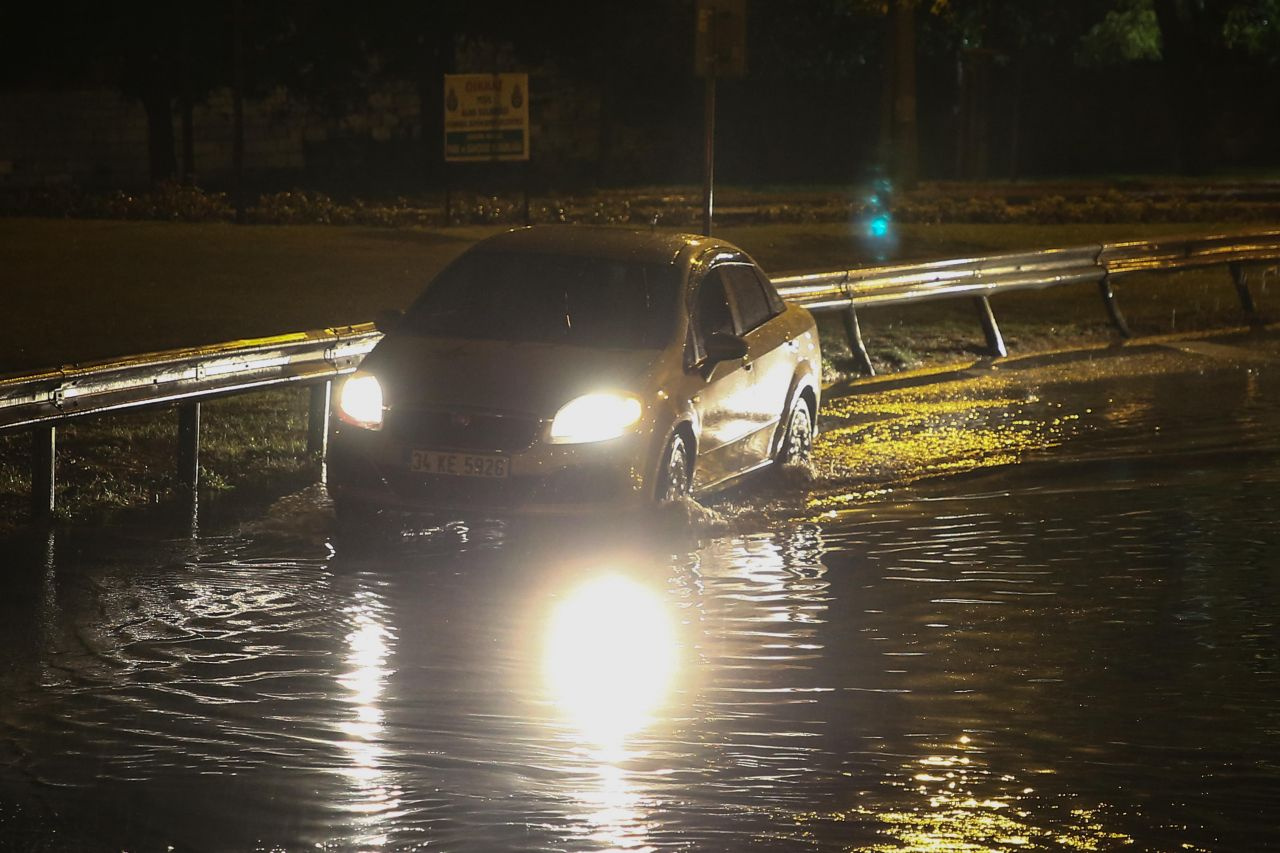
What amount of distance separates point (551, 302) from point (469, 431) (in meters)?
1.33

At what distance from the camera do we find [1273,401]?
15484 mm

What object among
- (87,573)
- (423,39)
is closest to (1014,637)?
(87,573)

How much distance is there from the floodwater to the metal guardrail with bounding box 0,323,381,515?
671 mm

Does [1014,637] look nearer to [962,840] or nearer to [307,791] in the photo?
[962,840]

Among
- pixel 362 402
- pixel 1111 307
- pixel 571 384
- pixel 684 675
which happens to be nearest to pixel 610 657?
pixel 684 675

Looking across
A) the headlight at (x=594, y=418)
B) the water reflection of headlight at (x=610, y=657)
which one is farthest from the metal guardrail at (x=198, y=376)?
the water reflection of headlight at (x=610, y=657)

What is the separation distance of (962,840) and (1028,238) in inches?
990

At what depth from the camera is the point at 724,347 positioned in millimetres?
10844

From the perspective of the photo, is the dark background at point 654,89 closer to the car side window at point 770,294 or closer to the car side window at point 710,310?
the car side window at point 770,294

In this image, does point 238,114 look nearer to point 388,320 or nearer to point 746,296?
point 746,296

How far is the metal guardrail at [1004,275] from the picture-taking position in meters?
17.6

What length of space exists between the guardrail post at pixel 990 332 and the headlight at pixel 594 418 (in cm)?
928

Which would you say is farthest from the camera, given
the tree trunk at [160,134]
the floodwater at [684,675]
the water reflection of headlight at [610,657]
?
the tree trunk at [160,134]

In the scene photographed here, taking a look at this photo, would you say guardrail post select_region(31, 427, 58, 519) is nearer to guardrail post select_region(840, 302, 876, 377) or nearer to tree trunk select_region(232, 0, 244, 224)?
guardrail post select_region(840, 302, 876, 377)
